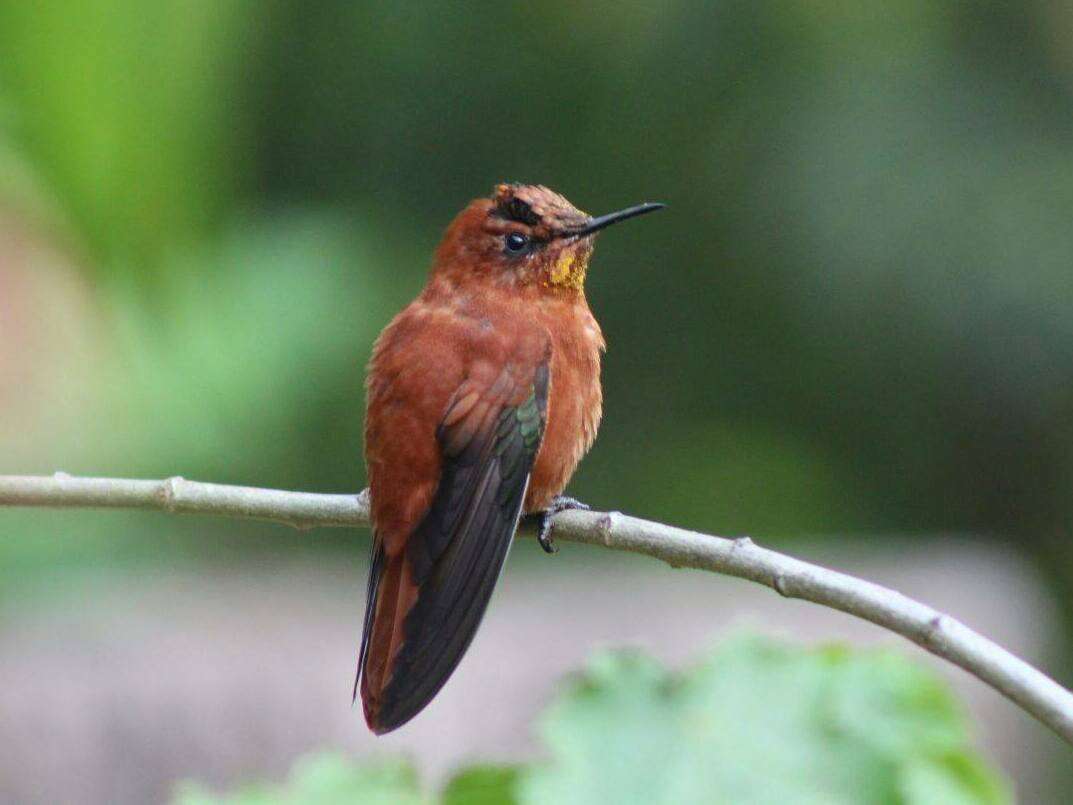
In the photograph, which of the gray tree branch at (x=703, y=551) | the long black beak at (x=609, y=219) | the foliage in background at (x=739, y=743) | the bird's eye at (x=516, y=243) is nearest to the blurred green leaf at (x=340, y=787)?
the foliage in background at (x=739, y=743)

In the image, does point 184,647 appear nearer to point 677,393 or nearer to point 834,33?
point 677,393

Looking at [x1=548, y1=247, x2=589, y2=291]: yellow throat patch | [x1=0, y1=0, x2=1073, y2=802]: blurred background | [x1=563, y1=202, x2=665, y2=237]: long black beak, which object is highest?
[x1=563, y1=202, x2=665, y2=237]: long black beak

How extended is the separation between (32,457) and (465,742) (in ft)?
4.85

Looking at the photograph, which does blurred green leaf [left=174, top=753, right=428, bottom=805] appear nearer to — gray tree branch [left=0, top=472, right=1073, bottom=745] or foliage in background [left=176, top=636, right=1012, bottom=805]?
foliage in background [left=176, top=636, right=1012, bottom=805]

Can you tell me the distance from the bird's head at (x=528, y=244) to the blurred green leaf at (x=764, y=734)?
4.89 feet

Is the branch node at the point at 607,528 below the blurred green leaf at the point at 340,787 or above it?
above

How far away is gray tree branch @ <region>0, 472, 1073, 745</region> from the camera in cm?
214

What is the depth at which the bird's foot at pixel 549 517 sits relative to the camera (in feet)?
11.2

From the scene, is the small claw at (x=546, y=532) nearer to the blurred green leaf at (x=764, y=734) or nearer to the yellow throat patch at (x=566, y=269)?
the yellow throat patch at (x=566, y=269)

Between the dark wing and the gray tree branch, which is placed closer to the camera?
the gray tree branch

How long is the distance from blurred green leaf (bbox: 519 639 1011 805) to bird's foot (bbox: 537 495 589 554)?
0.94 metres

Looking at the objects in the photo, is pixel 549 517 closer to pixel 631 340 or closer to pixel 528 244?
pixel 528 244

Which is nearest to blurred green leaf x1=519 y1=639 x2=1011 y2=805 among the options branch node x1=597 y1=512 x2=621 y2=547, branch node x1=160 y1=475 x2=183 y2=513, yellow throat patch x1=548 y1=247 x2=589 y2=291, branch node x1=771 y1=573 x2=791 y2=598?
branch node x1=771 y1=573 x2=791 y2=598

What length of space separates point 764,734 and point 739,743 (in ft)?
0.14
